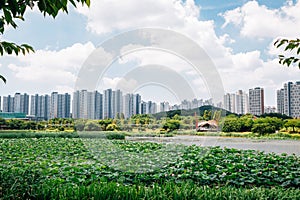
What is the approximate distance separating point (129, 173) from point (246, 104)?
17.2m

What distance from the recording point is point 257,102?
68.2ft

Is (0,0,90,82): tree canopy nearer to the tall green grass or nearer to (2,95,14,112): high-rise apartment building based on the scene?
the tall green grass

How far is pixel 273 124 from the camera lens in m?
16.9

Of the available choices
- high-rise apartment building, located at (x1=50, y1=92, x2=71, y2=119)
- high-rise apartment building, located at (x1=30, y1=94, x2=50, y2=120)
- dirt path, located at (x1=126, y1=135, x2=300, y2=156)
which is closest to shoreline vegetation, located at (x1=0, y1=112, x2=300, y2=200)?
dirt path, located at (x1=126, y1=135, x2=300, y2=156)

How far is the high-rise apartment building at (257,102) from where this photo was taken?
20.7m

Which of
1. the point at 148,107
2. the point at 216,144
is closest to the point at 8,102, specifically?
the point at 216,144

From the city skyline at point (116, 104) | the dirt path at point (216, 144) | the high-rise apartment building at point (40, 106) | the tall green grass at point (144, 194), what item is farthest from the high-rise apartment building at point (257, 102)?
the tall green grass at point (144, 194)

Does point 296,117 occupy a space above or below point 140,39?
below

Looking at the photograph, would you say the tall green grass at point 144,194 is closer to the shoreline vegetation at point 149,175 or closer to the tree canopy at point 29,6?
the shoreline vegetation at point 149,175

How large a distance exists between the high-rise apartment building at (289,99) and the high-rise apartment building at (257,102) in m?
1.20

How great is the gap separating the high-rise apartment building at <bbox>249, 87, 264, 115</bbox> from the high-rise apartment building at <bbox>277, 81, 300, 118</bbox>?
1.20 meters

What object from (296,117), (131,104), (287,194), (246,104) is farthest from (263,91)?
(287,194)

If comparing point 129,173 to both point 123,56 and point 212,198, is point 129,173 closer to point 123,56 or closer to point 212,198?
point 123,56

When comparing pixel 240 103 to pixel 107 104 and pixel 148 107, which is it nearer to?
pixel 148 107
